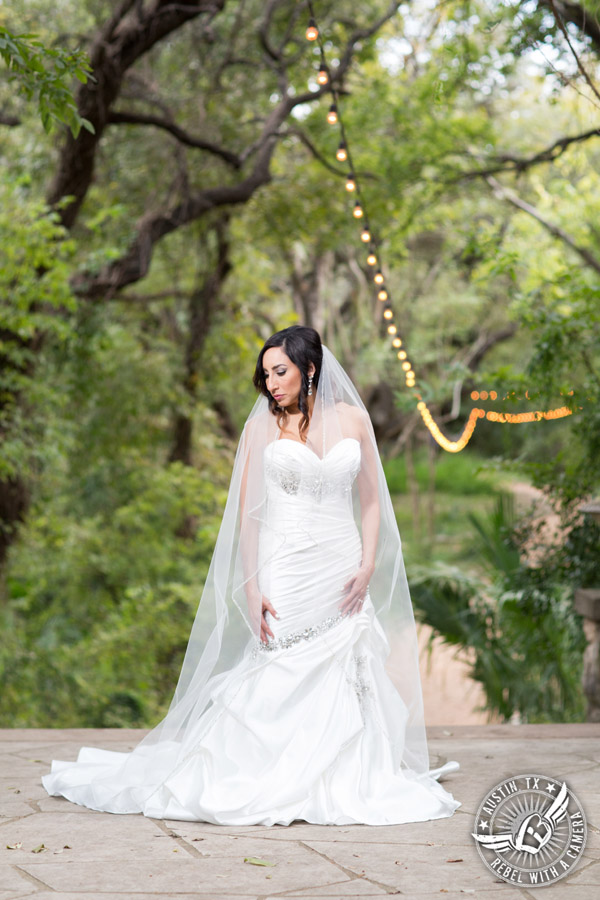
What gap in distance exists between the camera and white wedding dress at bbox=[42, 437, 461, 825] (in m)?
3.23

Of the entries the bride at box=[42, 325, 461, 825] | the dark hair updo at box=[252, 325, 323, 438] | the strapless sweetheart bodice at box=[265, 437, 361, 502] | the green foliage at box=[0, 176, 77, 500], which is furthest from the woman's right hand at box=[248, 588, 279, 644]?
the green foliage at box=[0, 176, 77, 500]

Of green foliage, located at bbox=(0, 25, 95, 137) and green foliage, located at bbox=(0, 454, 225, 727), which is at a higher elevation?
green foliage, located at bbox=(0, 25, 95, 137)

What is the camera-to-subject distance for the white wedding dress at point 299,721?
323 cm

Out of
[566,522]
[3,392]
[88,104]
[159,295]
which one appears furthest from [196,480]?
[566,522]

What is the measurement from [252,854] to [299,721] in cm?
63

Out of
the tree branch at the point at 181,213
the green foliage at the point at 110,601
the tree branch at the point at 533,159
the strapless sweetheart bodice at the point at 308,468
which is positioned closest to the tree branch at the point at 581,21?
the tree branch at the point at 533,159

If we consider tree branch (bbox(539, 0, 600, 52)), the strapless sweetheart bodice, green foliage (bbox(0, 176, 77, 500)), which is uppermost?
tree branch (bbox(539, 0, 600, 52))

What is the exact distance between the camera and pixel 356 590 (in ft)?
11.9

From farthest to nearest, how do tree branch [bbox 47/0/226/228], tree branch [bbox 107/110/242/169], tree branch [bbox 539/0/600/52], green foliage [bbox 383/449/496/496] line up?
green foliage [bbox 383/449/496/496]
tree branch [bbox 107/110/242/169]
tree branch [bbox 47/0/226/228]
tree branch [bbox 539/0/600/52]

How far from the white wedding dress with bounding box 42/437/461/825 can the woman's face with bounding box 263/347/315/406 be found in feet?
0.60

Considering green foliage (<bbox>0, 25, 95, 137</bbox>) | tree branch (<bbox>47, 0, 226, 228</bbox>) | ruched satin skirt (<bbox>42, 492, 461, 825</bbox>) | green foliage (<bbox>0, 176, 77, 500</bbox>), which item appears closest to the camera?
ruched satin skirt (<bbox>42, 492, 461, 825</bbox>)

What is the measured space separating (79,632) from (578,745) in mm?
9186

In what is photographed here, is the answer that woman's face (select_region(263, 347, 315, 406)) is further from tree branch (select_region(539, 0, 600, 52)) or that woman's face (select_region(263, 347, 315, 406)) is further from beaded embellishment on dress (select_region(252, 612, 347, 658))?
tree branch (select_region(539, 0, 600, 52))

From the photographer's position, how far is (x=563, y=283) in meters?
5.98
